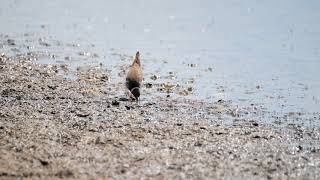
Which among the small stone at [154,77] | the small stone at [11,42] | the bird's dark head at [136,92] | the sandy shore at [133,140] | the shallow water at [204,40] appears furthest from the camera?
the small stone at [11,42]

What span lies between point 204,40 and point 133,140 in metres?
15.0

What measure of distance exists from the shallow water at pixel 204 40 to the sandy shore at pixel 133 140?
1.95 meters

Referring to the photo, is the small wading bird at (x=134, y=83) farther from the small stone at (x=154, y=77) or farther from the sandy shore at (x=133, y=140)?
the small stone at (x=154, y=77)

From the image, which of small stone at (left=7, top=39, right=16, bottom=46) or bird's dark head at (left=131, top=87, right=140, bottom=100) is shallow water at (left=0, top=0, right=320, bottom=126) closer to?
small stone at (left=7, top=39, right=16, bottom=46)

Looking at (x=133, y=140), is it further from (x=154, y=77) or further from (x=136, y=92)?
(x=154, y=77)

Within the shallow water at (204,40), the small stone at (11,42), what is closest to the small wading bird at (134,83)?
the shallow water at (204,40)

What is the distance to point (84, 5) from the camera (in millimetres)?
36938

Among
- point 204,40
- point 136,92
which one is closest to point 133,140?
point 136,92

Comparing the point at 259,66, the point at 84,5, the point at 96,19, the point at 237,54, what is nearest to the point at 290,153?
the point at 259,66

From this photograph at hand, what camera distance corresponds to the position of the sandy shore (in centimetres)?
862

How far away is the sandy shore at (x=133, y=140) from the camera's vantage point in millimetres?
8625

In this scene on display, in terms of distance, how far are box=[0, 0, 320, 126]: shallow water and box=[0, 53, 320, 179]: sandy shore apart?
1953 mm

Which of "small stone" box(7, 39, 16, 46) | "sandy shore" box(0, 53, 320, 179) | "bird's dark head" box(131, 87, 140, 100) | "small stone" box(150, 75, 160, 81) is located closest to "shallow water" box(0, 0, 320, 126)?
"small stone" box(150, 75, 160, 81)

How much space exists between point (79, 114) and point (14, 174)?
3586 millimetres
